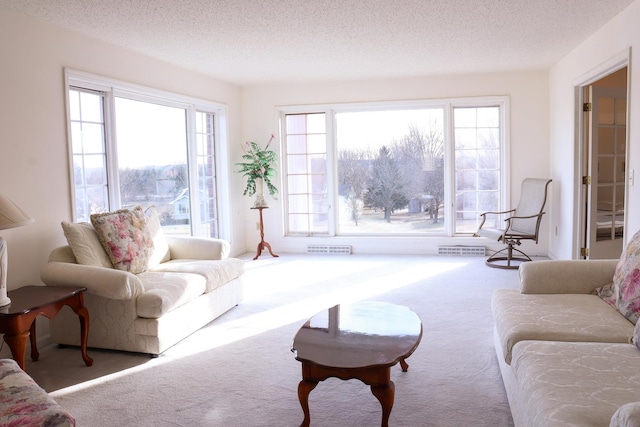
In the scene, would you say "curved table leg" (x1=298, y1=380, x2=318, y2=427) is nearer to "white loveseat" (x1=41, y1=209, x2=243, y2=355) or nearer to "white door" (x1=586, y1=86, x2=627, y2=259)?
"white loveseat" (x1=41, y1=209, x2=243, y2=355)

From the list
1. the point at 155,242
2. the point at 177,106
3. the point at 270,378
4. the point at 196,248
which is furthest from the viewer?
the point at 177,106

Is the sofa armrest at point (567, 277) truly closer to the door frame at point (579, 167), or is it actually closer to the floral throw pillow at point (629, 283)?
the floral throw pillow at point (629, 283)

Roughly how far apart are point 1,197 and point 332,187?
501cm

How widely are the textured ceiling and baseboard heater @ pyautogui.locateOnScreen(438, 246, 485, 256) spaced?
2.37m

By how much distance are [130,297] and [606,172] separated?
505cm

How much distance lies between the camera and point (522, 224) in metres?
6.61

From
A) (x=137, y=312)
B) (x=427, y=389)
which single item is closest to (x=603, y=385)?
(x=427, y=389)

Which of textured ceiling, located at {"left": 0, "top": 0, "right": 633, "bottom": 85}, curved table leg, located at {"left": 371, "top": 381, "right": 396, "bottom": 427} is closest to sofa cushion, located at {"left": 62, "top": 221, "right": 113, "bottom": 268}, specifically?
textured ceiling, located at {"left": 0, "top": 0, "right": 633, "bottom": 85}

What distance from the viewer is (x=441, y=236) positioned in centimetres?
740

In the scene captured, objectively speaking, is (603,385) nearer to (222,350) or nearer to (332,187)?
(222,350)

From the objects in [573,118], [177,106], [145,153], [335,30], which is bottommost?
[145,153]

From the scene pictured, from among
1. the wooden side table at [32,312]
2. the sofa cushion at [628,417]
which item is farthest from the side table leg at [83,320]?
the sofa cushion at [628,417]

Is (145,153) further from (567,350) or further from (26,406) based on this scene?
(567,350)

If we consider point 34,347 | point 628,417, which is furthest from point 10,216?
point 628,417
